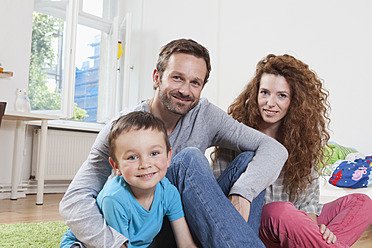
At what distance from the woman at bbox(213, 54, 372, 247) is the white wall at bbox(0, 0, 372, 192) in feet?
5.62

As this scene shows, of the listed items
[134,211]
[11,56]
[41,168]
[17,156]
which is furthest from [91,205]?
[11,56]

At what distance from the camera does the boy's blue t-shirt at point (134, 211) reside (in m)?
1.03

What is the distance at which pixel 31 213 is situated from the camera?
2.66m

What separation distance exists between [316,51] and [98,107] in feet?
8.60

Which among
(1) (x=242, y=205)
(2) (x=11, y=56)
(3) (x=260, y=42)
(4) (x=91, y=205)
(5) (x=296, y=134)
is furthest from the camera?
(3) (x=260, y=42)

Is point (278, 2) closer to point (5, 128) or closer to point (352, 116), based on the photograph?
point (352, 116)

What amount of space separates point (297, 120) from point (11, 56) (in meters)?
3.00

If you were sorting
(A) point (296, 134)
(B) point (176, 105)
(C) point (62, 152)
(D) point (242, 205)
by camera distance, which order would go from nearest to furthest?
(D) point (242, 205), (B) point (176, 105), (A) point (296, 134), (C) point (62, 152)

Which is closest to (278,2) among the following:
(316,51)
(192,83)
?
(316,51)

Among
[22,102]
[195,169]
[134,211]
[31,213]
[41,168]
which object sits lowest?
[31,213]

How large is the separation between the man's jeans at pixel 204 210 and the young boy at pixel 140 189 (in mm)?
40

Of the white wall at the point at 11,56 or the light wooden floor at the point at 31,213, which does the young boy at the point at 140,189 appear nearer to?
the light wooden floor at the point at 31,213

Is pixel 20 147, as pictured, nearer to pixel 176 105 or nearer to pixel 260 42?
pixel 260 42

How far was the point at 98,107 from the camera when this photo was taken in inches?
187
